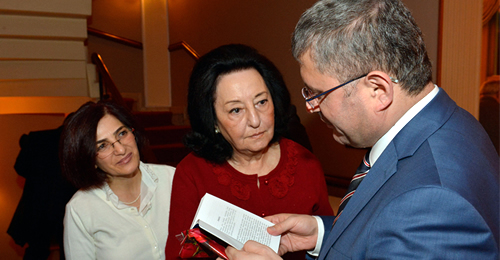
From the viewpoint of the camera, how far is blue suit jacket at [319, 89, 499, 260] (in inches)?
29.2

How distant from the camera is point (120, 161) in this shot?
198cm

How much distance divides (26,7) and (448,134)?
16.4 ft

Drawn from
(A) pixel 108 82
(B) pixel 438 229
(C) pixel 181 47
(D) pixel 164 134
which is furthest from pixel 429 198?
(C) pixel 181 47

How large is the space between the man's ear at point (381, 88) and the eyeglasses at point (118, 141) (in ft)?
4.96

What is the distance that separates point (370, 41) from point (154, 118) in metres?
5.70

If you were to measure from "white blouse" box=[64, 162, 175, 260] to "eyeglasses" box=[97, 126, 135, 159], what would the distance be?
198 millimetres

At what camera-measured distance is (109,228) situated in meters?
1.89

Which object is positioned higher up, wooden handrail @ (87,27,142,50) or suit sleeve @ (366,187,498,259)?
wooden handrail @ (87,27,142,50)

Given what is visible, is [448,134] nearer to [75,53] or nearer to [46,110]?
[75,53]

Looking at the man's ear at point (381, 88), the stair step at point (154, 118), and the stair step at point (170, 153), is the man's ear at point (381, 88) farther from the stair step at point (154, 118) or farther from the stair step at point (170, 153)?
the stair step at point (154, 118)

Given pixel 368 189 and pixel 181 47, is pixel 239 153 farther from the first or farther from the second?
pixel 181 47

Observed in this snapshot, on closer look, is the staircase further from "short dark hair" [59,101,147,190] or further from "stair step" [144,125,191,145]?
"short dark hair" [59,101,147,190]

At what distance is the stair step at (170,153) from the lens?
5289 millimetres

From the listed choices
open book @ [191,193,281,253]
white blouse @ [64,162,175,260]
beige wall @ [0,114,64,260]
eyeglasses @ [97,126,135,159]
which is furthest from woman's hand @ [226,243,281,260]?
beige wall @ [0,114,64,260]
